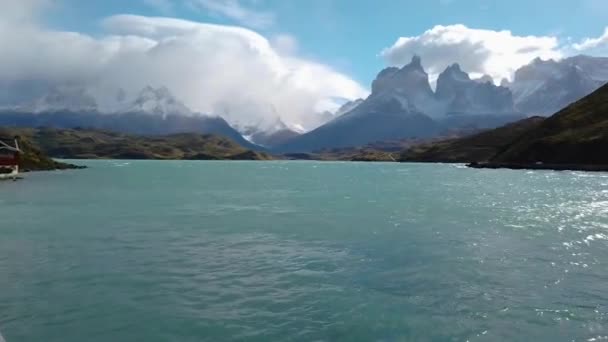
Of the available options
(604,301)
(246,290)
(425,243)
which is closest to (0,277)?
(246,290)

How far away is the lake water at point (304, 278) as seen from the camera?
71.1 ft

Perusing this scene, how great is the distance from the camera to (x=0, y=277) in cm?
3002

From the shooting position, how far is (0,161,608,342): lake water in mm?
21656

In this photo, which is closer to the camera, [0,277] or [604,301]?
[604,301]

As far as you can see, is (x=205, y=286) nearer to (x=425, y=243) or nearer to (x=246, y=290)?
(x=246, y=290)

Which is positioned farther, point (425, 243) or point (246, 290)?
point (425, 243)

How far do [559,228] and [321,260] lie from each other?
2974cm

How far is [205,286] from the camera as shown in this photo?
28.2 meters

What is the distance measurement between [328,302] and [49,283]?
17.4 m

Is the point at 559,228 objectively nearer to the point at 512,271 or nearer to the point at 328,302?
the point at 512,271

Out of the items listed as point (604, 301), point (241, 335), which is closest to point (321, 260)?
point (241, 335)

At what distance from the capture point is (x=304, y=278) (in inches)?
1189

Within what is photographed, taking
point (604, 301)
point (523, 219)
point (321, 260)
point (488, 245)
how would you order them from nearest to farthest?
point (604, 301)
point (321, 260)
point (488, 245)
point (523, 219)

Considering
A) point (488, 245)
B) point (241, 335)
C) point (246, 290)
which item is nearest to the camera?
point (241, 335)
